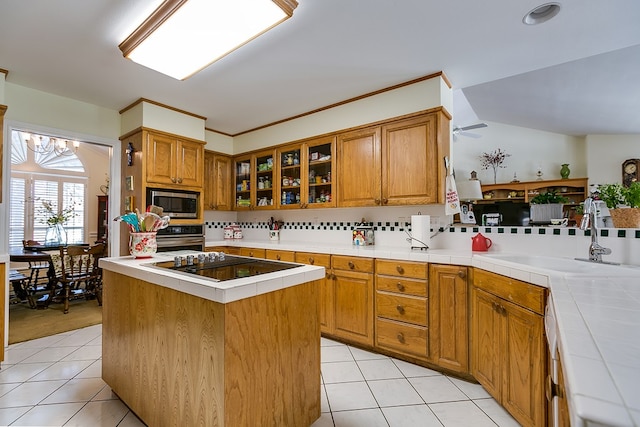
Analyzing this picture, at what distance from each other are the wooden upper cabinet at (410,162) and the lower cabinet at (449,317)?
0.69 meters

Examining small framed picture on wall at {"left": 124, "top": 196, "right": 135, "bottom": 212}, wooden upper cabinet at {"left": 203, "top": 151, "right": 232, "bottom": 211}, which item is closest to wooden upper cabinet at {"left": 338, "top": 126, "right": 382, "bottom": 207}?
wooden upper cabinet at {"left": 203, "top": 151, "right": 232, "bottom": 211}

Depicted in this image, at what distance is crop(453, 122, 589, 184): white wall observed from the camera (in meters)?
5.12

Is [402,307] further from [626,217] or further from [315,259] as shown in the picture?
[626,217]

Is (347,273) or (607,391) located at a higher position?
(607,391)

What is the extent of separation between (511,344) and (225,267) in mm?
1685

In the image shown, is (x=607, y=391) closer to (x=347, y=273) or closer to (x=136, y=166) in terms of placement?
(x=347, y=273)

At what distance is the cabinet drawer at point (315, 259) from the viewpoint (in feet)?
9.14

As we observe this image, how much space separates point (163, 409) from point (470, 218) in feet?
10.2

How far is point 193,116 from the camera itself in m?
3.56

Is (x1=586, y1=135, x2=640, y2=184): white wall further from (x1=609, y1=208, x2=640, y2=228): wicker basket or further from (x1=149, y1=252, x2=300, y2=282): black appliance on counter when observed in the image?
(x1=149, y1=252, x2=300, y2=282): black appliance on counter

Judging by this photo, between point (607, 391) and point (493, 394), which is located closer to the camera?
point (607, 391)

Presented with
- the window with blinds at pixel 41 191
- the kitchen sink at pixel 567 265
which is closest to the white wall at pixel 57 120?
the window with blinds at pixel 41 191

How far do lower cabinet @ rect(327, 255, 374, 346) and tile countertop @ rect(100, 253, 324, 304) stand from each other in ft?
3.40

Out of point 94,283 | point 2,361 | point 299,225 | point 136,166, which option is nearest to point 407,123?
point 299,225
